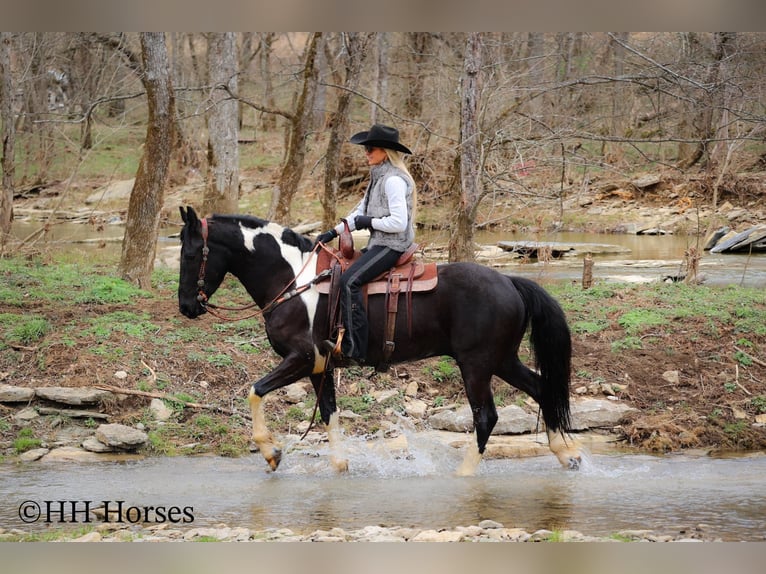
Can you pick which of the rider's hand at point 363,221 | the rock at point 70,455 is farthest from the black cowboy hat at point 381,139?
the rock at point 70,455

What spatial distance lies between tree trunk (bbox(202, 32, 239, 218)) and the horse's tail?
8432mm

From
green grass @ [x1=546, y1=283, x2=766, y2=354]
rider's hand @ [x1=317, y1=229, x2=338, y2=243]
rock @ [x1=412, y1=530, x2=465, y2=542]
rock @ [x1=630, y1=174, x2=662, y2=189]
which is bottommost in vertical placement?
rock @ [x1=412, y1=530, x2=465, y2=542]

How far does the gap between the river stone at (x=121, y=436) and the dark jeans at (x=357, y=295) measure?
2.27m

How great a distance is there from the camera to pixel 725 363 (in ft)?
30.5

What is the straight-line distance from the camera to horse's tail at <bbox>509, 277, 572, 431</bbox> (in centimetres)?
721

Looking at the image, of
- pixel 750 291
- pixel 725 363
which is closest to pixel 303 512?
pixel 725 363

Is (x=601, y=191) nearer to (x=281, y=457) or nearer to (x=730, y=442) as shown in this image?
(x=730, y=442)

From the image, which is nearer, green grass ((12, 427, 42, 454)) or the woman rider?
the woman rider

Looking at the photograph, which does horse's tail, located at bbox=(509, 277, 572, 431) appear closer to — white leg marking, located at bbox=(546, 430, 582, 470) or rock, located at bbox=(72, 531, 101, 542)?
white leg marking, located at bbox=(546, 430, 582, 470)

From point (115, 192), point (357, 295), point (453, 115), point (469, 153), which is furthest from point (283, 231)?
point (115, 192)

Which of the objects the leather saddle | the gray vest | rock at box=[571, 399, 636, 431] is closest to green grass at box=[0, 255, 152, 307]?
the leather saddle

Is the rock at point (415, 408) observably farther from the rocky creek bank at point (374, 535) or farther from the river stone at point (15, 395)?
the river stone at point (15, 395)

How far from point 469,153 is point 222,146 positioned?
5.69 meters
